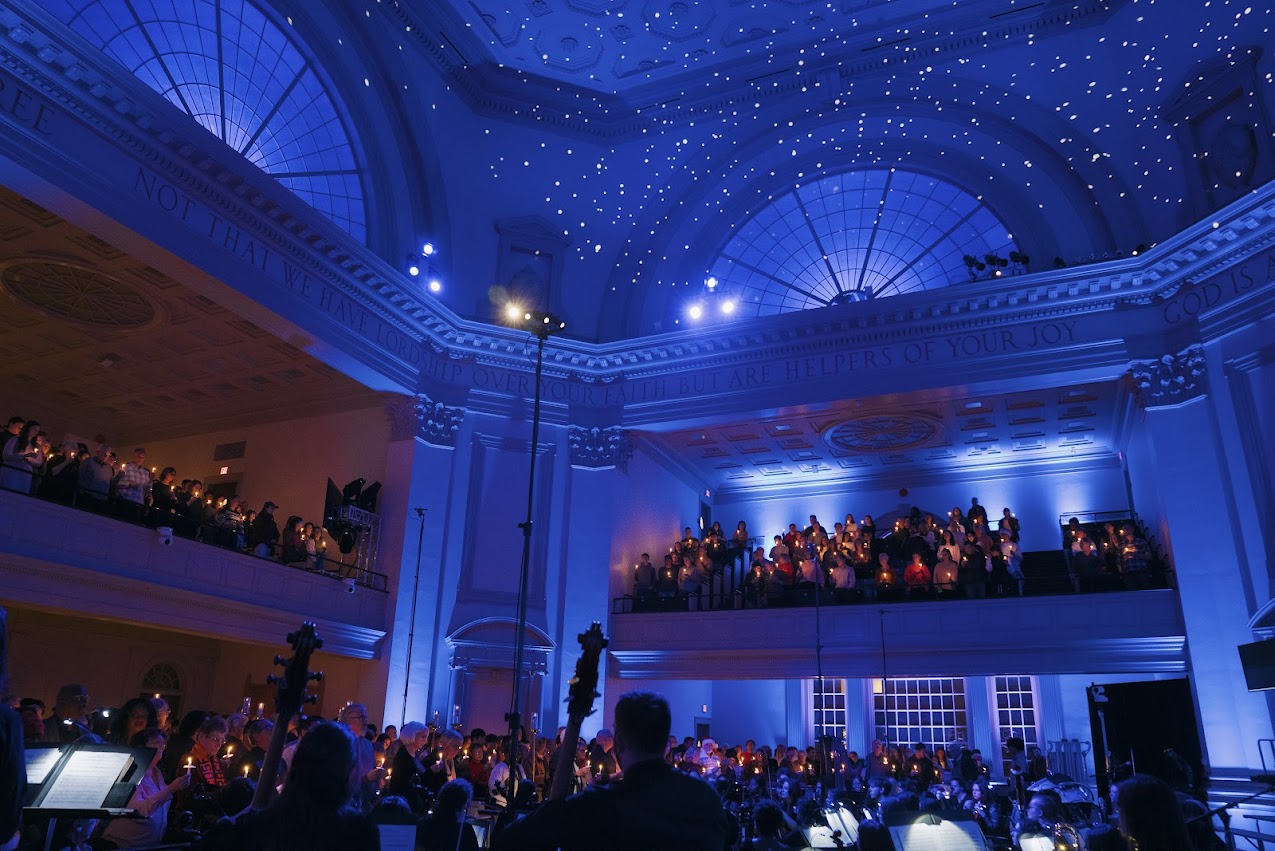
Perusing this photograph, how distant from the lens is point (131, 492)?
46.9 ft

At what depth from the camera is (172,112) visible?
13.9 metres

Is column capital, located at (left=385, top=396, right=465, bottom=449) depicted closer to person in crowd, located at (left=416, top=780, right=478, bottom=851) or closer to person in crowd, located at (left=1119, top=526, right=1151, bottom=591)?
person in crowd, located at (left=1119, top=526, right=1151, bottom=591)

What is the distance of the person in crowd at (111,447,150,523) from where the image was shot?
46.3 feet

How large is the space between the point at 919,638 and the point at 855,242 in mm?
9043

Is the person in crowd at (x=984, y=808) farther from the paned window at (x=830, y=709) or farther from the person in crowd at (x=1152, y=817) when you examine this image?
the paned window at (x=830, y=709)

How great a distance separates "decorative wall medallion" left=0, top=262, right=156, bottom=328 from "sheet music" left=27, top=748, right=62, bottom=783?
13345 mm

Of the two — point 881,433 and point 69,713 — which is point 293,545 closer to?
point 69,713

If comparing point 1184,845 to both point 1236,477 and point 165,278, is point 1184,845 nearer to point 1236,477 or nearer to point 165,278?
point 1236,477

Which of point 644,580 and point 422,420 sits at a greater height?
point 422,420

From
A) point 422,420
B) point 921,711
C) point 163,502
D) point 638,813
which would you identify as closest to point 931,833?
point 638,813

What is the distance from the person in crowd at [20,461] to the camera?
12750 millimetres

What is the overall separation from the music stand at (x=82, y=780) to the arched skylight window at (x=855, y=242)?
1765cm

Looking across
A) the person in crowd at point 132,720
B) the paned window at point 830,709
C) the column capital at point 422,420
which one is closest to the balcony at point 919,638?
the column capital at point 422,420

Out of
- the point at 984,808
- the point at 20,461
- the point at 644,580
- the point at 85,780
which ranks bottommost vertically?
the point at 984,808
